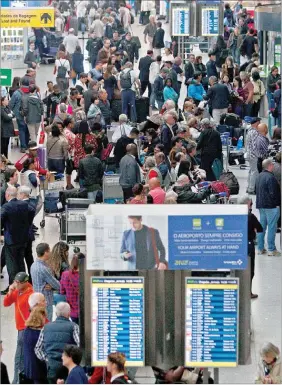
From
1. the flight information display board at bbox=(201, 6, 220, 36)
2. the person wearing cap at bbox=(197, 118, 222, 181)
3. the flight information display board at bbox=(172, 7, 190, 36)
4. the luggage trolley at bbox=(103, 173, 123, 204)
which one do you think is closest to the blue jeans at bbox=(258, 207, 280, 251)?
the luggage trolley at bbox=(103, 173, 123, 204)

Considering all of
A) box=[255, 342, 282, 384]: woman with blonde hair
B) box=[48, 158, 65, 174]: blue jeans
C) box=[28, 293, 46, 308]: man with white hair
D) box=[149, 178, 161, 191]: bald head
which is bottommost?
box=[255, 342, 282, 384]: woman with blonde hair

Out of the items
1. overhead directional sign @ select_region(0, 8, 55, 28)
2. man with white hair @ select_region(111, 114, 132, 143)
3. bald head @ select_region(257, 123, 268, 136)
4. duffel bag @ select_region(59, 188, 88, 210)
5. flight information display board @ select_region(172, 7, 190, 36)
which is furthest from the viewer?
flight information display board @ select_region(172, 7, 190, 36)

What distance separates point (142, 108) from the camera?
32.1 m

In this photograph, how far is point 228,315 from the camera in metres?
13.4

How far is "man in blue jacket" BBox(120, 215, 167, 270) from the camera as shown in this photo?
13016 millimetres

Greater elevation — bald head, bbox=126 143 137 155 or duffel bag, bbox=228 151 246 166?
bald head, bbox=126 143 137 155

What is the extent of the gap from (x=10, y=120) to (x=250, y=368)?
12957mm

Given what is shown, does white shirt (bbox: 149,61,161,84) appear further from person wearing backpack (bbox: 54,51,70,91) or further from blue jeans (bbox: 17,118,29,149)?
blue jeans (bbox: 17,118,29,149)

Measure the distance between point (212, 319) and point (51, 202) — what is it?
29.4 ft

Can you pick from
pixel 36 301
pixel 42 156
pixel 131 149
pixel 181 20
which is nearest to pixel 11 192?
pixel 131 149

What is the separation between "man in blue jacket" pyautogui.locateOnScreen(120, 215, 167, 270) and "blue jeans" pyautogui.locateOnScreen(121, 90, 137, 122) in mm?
18517

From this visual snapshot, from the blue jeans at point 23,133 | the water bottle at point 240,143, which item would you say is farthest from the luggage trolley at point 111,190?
the blue jeans at point 23,133

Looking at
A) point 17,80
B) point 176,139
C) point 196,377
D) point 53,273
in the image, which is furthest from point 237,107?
point 196,377

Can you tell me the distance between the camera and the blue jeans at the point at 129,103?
31.7 metres
